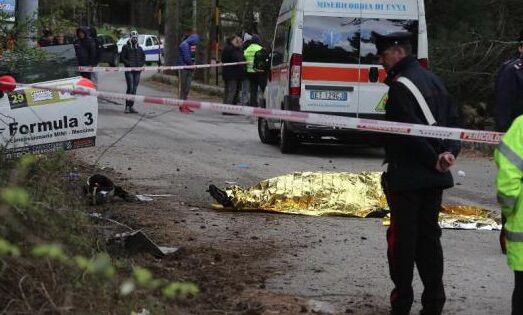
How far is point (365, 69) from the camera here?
13.6 metres

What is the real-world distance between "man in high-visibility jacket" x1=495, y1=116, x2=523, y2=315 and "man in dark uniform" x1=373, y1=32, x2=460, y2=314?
70 centimetres

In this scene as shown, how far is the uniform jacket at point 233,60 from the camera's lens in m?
21.6

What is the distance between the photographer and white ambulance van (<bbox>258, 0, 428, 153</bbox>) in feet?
44.2

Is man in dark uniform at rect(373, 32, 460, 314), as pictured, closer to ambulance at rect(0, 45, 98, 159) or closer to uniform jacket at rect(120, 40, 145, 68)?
ambulance at rect(0, 45, 98, 159)

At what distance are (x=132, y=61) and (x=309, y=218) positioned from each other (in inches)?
536

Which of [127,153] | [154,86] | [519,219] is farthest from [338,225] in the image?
[154,86]

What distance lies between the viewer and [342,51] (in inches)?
534

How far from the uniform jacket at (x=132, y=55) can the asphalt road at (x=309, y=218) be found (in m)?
1.70

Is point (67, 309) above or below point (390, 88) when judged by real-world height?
below

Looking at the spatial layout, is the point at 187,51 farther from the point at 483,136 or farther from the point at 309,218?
the point at 483,136

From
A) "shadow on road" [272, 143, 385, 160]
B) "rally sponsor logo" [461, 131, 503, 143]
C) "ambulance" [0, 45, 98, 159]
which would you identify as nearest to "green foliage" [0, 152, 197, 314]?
"rally sponsor logo" [461, 131, 503, 143]

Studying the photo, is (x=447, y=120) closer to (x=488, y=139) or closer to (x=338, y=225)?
(x=488, y=139)

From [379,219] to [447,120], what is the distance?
343 cm

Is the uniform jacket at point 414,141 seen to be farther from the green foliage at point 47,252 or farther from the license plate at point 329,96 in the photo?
the license plate at point 329,96
